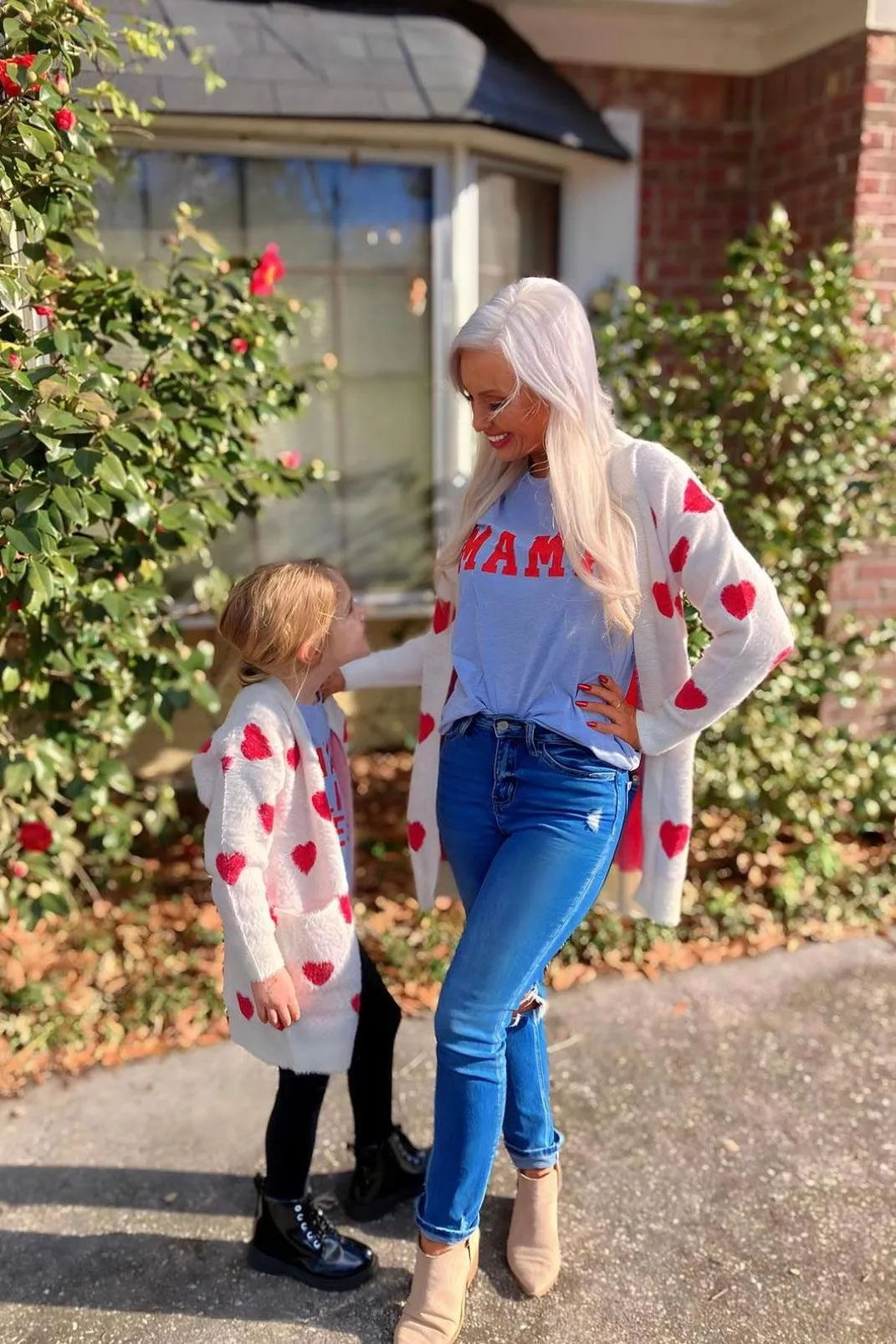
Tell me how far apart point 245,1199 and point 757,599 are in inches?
71.9

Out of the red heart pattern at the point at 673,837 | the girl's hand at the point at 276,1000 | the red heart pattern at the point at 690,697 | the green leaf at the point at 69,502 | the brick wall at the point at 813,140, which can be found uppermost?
the brick wall at the point at 813,140

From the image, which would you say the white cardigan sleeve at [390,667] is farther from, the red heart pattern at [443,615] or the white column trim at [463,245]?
the white column trim at [463,245]

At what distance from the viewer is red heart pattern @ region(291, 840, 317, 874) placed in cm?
207

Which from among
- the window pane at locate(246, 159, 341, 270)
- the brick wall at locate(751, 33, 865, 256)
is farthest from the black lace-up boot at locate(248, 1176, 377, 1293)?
the brick wall at locate(751, 33, 865, 256)

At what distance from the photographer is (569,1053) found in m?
3.00

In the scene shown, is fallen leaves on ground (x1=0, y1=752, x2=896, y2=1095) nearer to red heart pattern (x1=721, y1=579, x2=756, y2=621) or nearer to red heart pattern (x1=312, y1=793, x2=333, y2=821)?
red heart pattern (x1=312, y1=793, x2=333, y2=821)

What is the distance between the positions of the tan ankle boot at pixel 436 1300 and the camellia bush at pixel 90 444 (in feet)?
4.86

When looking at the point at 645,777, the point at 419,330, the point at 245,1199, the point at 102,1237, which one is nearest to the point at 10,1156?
the point at 102,1237

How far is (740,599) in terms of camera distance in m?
1.89

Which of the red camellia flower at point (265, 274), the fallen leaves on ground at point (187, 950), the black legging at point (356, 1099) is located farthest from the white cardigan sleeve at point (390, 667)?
the red camellia flower at point (265, 274)

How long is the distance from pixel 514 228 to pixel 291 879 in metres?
3.42

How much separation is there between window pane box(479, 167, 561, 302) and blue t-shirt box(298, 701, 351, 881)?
282 centimetres

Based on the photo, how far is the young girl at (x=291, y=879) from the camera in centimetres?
197

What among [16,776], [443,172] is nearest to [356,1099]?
[16,776]
